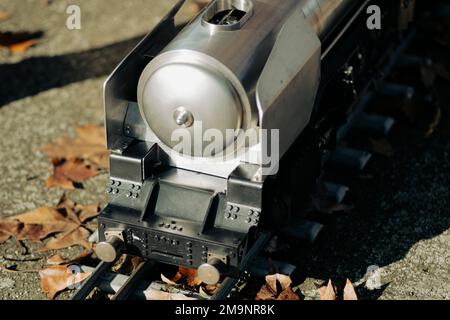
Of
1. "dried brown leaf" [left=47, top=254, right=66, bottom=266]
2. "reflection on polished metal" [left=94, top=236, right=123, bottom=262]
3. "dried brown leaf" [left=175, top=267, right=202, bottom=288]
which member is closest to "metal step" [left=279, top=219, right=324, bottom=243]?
"dried brown leaf" [left=175, top=267, right=202, bottom=288]

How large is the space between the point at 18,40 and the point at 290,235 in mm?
3557

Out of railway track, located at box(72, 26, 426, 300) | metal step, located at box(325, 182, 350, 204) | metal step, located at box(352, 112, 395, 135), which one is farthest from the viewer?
metal step, located at box(352, 112, 395, 135)

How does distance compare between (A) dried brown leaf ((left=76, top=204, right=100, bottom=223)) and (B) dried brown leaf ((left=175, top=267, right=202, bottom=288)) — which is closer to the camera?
(B) dried brown leaf ((left=175, top=267, right=202, bottom=288))

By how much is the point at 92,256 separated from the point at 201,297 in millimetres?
860

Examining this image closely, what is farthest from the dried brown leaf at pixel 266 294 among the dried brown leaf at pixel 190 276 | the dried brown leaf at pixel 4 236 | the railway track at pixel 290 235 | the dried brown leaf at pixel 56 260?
the dried brown leaf at pixel 4 236

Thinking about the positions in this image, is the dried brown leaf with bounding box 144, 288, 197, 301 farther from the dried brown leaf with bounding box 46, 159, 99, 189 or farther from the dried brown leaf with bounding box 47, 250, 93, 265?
the dried brown leaf with bounding box 46, 159, 99, 189

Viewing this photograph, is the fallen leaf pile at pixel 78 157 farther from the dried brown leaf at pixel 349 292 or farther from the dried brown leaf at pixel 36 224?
the dried brown leaf at pixel 349 292

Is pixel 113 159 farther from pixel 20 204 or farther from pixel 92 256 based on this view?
pixel 20 204

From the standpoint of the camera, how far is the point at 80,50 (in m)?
7.57

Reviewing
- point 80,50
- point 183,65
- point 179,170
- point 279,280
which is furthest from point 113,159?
point 80,50

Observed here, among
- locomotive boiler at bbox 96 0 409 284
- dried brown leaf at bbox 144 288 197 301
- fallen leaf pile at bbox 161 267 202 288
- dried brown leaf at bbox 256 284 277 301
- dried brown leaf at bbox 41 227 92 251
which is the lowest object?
dried brown leaf at bbox 41 227 92 251

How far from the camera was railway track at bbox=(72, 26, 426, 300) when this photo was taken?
190 inches

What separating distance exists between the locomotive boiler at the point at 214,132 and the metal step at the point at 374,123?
122 centimetres

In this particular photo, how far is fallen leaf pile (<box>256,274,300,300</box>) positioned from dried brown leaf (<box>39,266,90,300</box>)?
1.02 meters
